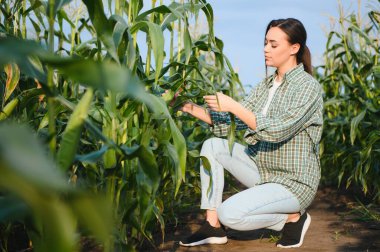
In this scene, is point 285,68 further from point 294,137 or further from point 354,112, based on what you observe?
point 354,112

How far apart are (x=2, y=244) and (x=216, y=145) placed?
3.50 ft

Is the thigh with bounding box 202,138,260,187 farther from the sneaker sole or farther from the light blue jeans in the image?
the sneaker sole

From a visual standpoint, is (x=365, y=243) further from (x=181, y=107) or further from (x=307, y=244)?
(x=181, y=107)

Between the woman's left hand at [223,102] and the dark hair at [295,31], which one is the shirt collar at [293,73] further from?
the woman's left hand at [223,102]

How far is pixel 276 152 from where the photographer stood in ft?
8.36

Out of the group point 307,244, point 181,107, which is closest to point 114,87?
point 181,107

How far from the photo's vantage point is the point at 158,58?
1.69m

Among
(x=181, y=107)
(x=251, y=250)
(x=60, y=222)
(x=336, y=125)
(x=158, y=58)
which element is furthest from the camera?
(x=336, y=125)

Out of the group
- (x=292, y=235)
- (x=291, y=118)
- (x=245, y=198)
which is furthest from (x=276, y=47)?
(x=292, y=235)

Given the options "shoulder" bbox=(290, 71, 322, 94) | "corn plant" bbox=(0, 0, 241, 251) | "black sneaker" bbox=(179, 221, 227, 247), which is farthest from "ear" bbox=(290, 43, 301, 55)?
"black sneaker" bbox=(179, 221, 227, 247)

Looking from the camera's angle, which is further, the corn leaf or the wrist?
the wrist

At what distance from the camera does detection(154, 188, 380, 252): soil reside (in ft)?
8.39

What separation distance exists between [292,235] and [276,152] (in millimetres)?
384

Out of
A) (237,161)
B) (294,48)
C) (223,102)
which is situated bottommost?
(237,161)
